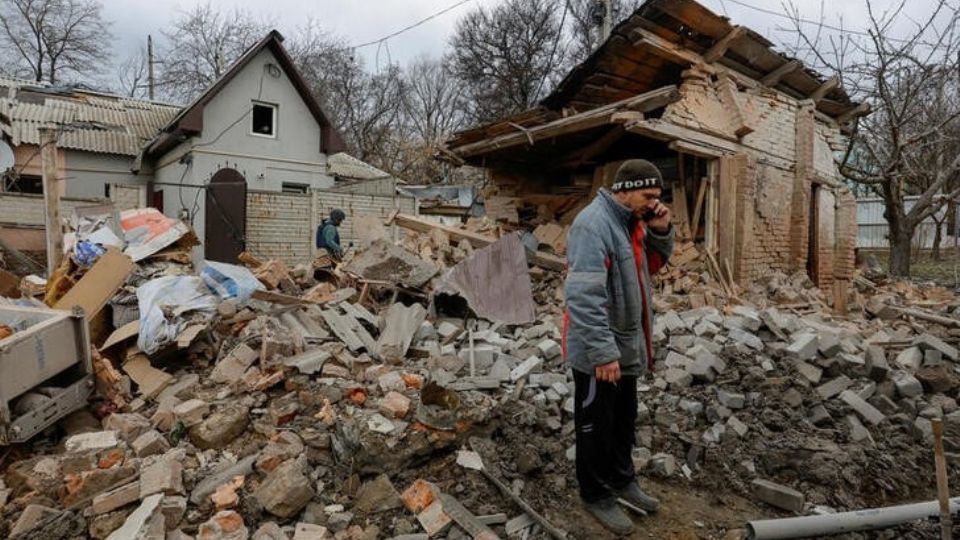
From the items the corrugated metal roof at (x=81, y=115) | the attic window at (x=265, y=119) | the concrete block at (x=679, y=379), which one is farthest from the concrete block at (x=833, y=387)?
the corrugated metal roof at (x=81, y=115)

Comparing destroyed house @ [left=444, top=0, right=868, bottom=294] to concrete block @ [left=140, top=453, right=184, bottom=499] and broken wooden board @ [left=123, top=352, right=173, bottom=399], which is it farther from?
concrete block @ [left=140, top=453, right=184, bottom=499]

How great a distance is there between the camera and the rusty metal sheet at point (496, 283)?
6016mm

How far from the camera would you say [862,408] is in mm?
4465

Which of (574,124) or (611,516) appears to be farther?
(574,124)

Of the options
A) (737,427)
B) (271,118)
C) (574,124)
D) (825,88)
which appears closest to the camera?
(737,427)

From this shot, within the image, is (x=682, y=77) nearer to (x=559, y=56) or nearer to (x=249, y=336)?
(x=249, y=336)

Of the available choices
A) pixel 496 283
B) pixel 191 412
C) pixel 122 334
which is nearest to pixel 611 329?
pixel 191 412

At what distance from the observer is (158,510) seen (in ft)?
9.37

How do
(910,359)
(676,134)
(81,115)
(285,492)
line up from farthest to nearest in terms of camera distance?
(81,115) < (676,134) < (910,359) < (285,492)

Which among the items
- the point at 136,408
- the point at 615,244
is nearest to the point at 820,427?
the point at 615,244

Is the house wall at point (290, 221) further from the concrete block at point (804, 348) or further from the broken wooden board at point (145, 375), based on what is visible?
the concrete block at point (804, 348)

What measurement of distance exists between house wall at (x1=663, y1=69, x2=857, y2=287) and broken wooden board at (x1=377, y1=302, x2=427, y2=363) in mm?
4347

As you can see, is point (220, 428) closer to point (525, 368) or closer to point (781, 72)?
point (525, 368)

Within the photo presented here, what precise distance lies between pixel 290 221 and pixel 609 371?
12.7m
